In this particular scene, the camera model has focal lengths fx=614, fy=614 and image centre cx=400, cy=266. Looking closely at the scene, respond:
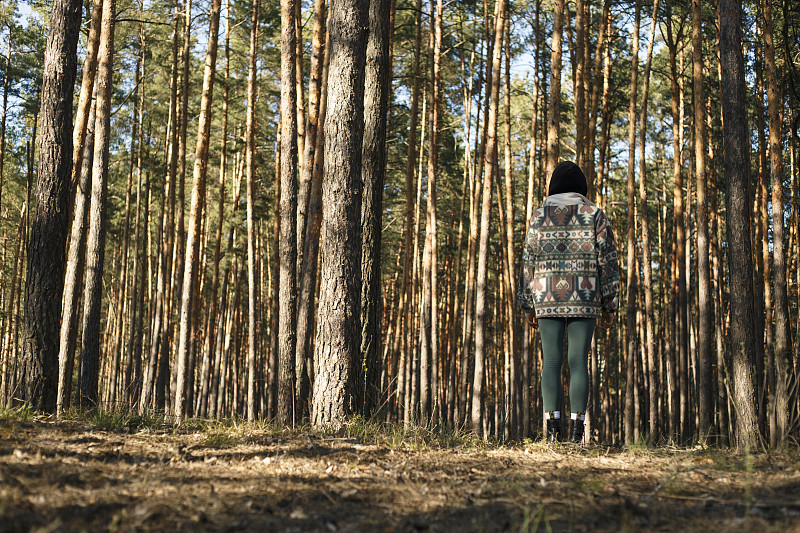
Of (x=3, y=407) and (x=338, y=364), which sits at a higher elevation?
(x=338, y=364)

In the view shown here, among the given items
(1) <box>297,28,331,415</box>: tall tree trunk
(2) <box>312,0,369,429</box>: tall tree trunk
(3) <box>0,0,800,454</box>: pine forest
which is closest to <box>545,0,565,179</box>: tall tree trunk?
(3) <box>0,0,800,454</box>: pine forest

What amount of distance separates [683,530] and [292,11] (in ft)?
24.7

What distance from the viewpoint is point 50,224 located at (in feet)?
18.7

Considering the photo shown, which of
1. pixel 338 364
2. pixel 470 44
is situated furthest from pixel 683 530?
pixel 470 44

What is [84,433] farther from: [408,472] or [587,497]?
[587,497]

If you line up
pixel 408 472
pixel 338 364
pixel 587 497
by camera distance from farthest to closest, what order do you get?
pixel 338 364, pixel 408 472, pixel 587 497

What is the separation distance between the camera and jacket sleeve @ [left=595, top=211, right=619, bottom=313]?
4441mm

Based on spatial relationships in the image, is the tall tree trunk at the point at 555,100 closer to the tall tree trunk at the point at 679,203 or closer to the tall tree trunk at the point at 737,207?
the tall tree trunk at the point at 737,207

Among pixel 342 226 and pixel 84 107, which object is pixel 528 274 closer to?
pixel 342 226

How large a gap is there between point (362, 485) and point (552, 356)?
1988 millimetres

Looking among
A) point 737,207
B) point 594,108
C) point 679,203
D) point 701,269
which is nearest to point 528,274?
point 737,207

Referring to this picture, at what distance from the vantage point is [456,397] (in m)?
20.7

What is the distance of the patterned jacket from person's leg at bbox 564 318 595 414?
0.30ft

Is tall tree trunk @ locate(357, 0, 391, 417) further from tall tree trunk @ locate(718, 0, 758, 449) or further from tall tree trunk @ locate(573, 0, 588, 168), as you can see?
tall tree trunk @ locate(573, 0, 588, 168)
